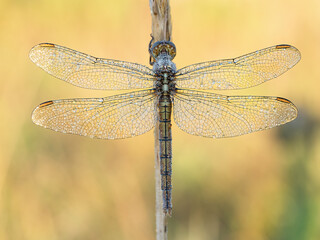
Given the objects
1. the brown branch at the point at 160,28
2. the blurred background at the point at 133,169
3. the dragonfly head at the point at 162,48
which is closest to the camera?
the brown branch at the point at 160,28

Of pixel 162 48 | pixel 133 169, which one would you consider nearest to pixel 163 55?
pixel 162 48

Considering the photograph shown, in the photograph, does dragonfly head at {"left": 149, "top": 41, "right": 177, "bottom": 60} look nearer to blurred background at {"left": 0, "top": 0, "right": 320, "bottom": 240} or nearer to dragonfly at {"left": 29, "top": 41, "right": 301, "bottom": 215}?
dragonfly at {"left": 29, "top": 41, "right": 301, "bottom": 215}

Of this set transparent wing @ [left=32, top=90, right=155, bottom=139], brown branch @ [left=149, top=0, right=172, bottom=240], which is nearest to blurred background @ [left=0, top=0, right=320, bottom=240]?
brown branch @ [left=149, top=0, right=172, bottom=240]

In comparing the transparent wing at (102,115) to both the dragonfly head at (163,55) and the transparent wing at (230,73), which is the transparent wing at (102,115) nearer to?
the dragonfly head at (163,55)

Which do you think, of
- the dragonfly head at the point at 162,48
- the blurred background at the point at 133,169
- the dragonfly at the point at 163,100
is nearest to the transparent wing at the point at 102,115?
the dragonfly at the point at 163,100

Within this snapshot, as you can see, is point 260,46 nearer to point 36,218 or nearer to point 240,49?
point 240,49

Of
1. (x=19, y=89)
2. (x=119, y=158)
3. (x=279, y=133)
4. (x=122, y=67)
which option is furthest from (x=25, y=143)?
(x=279, y=133)

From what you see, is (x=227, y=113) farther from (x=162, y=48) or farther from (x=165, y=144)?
(x=162, y=48)
